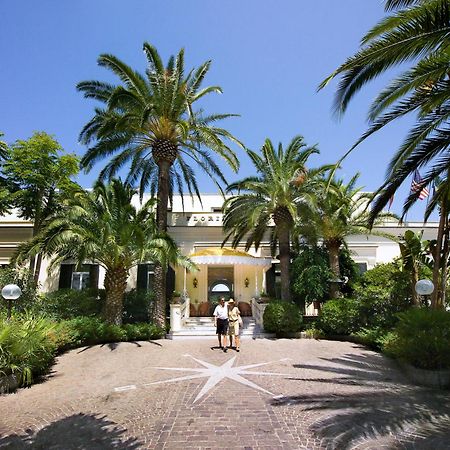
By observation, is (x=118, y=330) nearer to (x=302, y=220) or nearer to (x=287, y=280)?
(x=287, y=280)

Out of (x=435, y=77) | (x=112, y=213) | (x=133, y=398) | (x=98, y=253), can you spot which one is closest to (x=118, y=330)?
(x=98, y=253)

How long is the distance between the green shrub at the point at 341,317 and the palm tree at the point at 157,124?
6914 millimetres

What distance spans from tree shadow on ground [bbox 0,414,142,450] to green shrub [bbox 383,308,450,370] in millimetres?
7036

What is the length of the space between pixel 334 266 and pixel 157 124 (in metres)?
10.8

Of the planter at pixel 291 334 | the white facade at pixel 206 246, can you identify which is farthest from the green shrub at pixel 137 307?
the planter at pixel 291 334

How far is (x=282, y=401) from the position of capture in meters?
7.20

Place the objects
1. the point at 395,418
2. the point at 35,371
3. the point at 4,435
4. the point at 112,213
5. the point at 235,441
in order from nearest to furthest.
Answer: the point at 235,441 < the point at 4,435 < the point at 395,418 < the point at 35,371 < the point at 112,213

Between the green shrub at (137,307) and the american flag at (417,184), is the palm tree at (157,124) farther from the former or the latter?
the american flag at (417,184)

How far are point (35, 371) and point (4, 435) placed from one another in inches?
146

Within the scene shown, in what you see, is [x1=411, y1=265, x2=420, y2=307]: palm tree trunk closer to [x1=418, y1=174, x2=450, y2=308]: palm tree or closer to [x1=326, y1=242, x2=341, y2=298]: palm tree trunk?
[x1=418, y1=174, x2=450, y2=308]: palm tree

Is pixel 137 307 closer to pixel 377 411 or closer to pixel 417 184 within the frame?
pixel 377 411

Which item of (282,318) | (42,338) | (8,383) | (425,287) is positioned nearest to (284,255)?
(282,318)

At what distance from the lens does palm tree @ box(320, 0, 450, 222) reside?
22.0 ft

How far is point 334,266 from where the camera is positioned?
18688 mm
